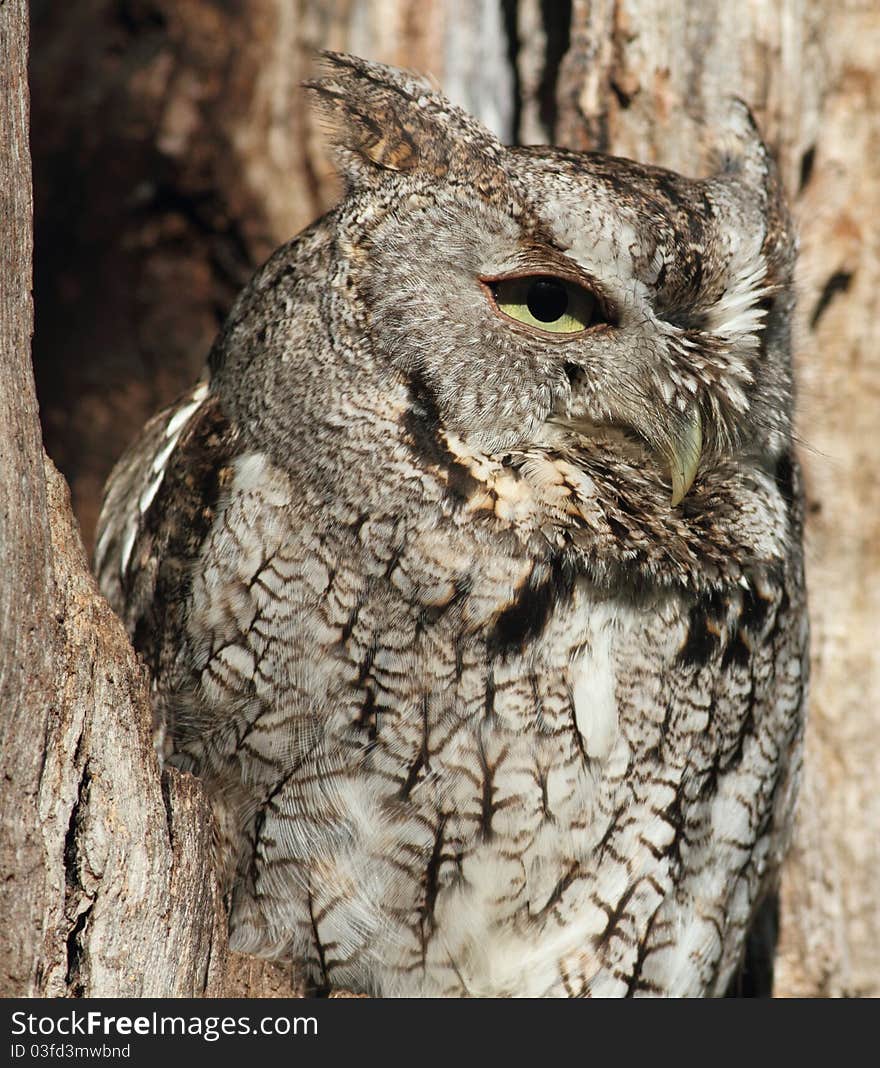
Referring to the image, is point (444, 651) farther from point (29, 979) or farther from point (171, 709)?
point (29, 979)

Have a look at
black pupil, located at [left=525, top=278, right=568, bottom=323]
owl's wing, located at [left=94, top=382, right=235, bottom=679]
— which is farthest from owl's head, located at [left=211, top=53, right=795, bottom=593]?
owl's wing, located at [left=94, top=382, right=235, bottom=679]

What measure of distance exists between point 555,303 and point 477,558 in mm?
362

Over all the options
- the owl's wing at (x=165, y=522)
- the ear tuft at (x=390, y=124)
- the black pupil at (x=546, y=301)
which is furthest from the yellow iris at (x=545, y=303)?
the owl's wing at (x=165, y=522)

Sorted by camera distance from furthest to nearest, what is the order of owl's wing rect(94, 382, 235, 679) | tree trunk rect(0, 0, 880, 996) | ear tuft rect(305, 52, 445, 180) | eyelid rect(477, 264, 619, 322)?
owl's wing rect(94, 382, 235, 679) → ear tuft rect(305, 52, 445, 180) → eyelid rect(477, 264, 619, 322) → tree trunk rect(0, 0, 880, 996)

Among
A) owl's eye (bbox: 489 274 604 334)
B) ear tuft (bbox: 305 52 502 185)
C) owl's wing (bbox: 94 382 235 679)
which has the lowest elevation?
owl's wing (bbox: 94 382 235 679)

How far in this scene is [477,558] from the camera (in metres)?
1.71

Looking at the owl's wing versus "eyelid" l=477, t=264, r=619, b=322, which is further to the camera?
the owl's wing

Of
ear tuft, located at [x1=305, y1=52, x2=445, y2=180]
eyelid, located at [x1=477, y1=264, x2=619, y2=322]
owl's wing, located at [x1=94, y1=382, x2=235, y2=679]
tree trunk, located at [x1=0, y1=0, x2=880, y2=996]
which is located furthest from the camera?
owl's wing, located at [x1=94, y1=382, x2=235, y2=679]

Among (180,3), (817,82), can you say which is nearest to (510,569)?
(817,82)

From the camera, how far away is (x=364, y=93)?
1838 mm

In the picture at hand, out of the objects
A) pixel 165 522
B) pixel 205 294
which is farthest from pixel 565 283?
pixel 205 294

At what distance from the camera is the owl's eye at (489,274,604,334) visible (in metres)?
1.70

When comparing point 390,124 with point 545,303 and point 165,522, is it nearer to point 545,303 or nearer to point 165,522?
point 545,303

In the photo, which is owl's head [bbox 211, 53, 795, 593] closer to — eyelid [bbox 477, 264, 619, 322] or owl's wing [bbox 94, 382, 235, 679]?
eyelid [bbox 477, 264, 619, 322]
